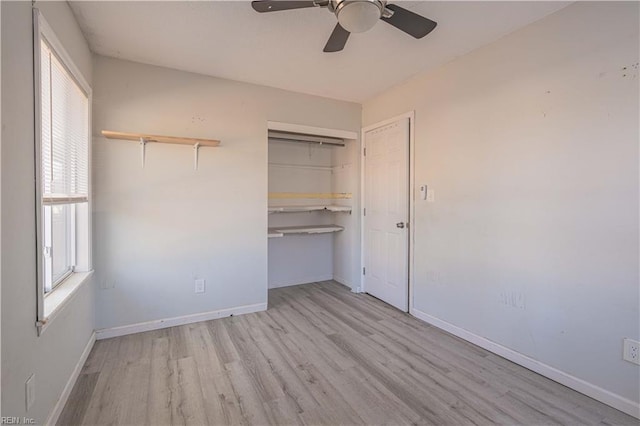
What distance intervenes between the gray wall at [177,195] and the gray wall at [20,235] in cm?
111

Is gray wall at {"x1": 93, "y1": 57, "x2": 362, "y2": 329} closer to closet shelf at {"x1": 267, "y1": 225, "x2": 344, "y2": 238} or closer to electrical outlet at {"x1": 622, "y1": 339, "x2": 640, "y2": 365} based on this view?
closet shelf at {"x1": 267, "y1": 225, "x2": 344, "y2": 238}

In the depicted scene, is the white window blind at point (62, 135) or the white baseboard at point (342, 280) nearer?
the white window blind at point (62, 135)

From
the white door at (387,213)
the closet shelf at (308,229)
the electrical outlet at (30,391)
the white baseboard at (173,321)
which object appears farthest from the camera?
the closet shelf at (308,229)

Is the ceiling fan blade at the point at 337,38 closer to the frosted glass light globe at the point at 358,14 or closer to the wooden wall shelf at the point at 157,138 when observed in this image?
the frosted glass light globe at the point at 358,14

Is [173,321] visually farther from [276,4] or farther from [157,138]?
[276,4]

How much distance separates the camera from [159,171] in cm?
293

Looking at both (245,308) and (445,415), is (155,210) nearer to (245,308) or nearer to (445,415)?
(245,308)

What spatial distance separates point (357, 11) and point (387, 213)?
2407 millimetres

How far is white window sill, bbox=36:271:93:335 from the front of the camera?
159 centimetres

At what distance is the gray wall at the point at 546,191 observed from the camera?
5.97 feet

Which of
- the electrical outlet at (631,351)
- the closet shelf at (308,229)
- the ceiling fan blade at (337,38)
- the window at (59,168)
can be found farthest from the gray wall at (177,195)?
the electrical outlet at (631,351)

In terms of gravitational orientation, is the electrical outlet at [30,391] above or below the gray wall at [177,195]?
below

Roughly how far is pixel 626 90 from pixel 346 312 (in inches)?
111

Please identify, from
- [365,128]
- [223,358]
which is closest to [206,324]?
[223,358]
